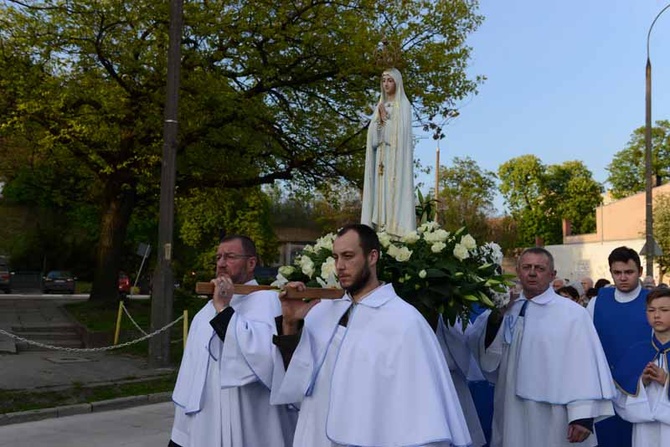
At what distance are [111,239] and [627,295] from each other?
19.2 m

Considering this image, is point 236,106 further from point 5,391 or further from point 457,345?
point 457,345

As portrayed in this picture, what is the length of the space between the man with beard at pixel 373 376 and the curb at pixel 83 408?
7481 millimetres

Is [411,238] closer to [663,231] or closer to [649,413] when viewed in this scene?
[649,413]

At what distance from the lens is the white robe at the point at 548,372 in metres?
5.14

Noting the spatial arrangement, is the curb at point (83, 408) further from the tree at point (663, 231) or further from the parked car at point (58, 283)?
the tree at point (663, 231)

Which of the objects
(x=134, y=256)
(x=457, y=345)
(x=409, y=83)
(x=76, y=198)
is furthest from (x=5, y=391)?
(x=134, y=256)

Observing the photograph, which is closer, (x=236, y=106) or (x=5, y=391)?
(x=5, y=391)

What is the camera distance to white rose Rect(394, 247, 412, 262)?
17.4 feet

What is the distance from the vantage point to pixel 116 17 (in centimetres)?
1755

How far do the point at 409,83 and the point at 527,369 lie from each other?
1535cm


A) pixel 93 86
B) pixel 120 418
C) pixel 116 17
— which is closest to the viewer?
pixel 120 418

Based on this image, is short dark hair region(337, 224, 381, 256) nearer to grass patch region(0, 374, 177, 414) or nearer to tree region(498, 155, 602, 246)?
grass patch region(0, 374, 177, 414)

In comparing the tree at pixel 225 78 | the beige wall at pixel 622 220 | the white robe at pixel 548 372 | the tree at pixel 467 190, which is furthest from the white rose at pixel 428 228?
the beige wall at pixel 622 220

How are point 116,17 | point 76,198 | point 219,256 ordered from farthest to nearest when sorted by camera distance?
point 76,198 → point 116,17 → point 219,256
